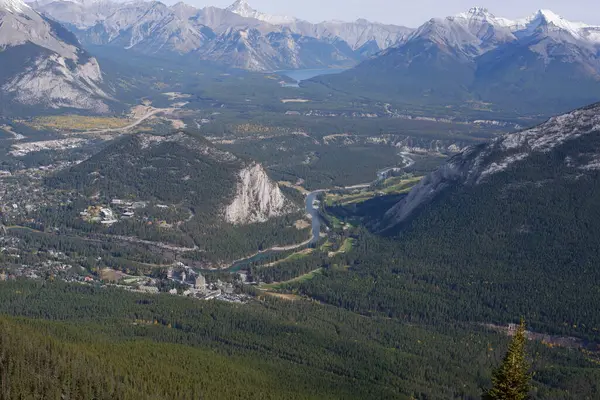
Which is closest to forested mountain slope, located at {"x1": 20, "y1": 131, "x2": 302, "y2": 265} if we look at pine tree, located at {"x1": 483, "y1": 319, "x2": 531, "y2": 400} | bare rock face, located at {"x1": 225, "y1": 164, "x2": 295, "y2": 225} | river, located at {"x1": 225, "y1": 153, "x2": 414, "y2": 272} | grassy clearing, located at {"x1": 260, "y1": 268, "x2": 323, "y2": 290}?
bare rock face, located at {"x1": 225, "y1": 164, "x2": 295, "y2": 225}

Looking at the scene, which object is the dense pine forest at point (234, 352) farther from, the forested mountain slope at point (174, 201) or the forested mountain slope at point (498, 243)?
the forested mountain slope at point (174, 201)

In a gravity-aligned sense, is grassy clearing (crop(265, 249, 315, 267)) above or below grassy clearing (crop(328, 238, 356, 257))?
below

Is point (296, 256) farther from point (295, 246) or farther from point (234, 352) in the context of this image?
point (234, 352)

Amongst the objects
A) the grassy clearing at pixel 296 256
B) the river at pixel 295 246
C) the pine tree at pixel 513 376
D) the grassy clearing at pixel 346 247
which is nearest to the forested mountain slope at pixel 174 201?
the river at pixel 295 246

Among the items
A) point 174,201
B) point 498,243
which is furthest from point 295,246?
point 498,243

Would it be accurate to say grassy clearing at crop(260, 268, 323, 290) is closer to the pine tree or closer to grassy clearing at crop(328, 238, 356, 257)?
grassy clearing at crop(328, 238, 356, 257)

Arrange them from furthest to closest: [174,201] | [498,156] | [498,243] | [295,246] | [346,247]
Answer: [498,156] < [174,201] < [346,247] < [295,246] < [498,243]

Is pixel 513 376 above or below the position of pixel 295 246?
above
